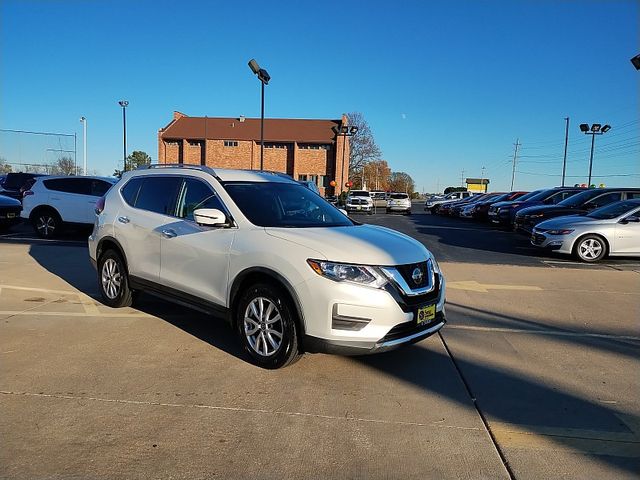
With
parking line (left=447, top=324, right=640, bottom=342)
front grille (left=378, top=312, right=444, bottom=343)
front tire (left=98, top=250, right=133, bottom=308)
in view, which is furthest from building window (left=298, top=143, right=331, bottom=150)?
front grille (left=378, top=312, right=444, bottom=343)

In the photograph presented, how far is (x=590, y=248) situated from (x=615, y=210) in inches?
49.3

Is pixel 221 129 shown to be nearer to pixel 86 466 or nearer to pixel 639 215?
pixel 639 215

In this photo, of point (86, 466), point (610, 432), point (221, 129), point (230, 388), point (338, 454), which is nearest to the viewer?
point (86, 466)

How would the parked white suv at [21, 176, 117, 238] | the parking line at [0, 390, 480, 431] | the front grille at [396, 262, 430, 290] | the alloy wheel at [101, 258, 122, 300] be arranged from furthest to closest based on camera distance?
1. the parked white suv at [21, 176, 117, 238]
2. the alloy wheel at [101, 258, 122, 300]
3. the front grille at [396, 262, 430, 290]
4. the parking line at [0, 390, 480, 431]

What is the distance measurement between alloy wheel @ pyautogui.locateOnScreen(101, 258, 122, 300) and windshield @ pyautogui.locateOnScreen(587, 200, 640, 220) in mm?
10706

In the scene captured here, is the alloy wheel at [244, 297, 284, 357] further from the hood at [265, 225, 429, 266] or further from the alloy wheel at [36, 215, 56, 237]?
the alloy wheel at [36, 215, 56, 237]

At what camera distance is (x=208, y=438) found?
10.6 ft

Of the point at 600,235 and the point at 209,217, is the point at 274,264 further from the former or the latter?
the point at 600,235

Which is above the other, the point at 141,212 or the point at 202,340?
the point at 141,212

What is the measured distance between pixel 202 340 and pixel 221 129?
62571 millimetres

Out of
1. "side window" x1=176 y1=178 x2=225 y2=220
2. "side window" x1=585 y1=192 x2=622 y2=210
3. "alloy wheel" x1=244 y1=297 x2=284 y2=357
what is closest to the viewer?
"alloy wheel" x1=244 y1=297 x2=284 y2=357

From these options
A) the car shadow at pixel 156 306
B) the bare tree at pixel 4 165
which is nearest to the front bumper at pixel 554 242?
the car shadow at pixel 156 306

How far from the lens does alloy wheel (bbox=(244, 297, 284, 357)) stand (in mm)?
4266

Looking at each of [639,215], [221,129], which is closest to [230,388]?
[639,215]
